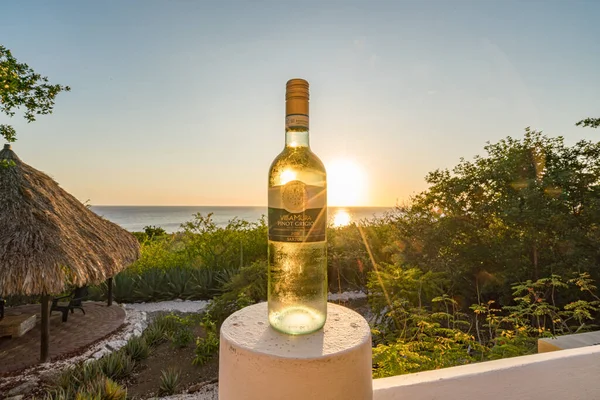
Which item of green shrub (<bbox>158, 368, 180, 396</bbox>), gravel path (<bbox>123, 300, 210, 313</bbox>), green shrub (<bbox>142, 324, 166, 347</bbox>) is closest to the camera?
green shrub (<bbox>158, 368, 180, 396</bbox>)

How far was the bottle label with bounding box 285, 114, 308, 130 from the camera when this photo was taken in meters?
1.13

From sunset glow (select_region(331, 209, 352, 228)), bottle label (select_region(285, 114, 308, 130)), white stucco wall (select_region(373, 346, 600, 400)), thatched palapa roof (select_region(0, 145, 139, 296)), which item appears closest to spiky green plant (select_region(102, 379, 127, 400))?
thatched palapa roof (select_region(0, 145, 139, 296))

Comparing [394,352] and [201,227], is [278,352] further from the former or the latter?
[201,227]

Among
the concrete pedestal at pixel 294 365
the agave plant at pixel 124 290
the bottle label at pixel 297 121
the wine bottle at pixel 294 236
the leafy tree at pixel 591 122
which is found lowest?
the agave plant at pixel 124 290

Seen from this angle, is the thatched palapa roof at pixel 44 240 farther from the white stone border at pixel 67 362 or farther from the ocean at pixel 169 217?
the ocean at pixel 169 217

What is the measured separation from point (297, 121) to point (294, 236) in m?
0.40

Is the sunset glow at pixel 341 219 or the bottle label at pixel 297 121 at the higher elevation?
the sunset glow at pixel 341 219

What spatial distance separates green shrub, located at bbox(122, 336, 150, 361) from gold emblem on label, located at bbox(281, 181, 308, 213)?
16.8ft

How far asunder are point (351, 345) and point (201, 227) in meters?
10.3

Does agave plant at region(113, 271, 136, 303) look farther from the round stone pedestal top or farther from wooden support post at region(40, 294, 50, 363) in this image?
the round stone pedestal top

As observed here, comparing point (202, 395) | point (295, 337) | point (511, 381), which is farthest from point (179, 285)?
point (295, 337)

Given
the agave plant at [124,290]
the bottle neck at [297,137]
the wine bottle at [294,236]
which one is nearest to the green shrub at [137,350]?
the agave plant at [124,290]

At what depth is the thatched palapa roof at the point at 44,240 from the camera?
16.6ft

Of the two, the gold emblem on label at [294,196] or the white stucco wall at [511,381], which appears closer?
the gold emblem on label at [294,196]
